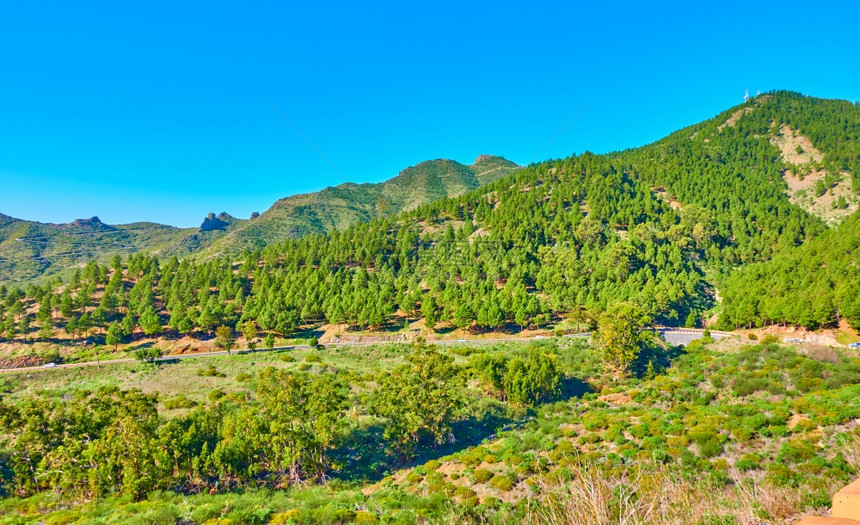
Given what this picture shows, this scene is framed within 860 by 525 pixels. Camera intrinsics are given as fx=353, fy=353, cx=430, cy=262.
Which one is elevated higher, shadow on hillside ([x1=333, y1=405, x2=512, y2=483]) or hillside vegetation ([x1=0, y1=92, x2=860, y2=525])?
hillside vegetation ([x1=0, y1=92, x2=860, y2=525])

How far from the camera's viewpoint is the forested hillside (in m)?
76.6

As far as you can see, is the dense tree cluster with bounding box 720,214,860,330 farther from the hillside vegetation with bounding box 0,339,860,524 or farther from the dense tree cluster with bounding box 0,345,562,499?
the dense tree cluster with bounding box 0,345,562,499

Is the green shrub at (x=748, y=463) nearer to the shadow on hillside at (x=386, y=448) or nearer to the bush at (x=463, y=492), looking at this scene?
the bush at (x=463, y=492)

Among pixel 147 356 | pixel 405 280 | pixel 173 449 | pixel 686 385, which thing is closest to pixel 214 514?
pixel 173 449

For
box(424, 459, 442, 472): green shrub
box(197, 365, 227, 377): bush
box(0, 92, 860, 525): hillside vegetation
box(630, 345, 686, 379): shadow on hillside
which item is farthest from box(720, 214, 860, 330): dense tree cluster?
box(197, 365, 227, 377): bush

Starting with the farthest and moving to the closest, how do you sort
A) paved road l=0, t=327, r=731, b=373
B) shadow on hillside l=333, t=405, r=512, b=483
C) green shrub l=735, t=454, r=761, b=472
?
paved road l=0, t=327, r=731, b=373, shadow on hillside l=333, t=405, r=512, b=483, green shrub l=735, t=454, r=761, b=472

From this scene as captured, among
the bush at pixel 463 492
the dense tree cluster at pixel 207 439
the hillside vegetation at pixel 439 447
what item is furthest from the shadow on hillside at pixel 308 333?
the bush at pixel 463 492

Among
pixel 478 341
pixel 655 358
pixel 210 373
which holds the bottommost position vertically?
pixel 478 341

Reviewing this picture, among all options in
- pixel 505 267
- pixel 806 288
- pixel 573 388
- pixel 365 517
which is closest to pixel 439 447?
pixel 365 517

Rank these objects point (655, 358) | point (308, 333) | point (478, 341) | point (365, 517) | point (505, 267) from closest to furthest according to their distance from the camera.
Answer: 1. point (365, 517)
2. point (655, 358)
3. point (478, 341)
4. point (308, 333)
5. point (505, 267)

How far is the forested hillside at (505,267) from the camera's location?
76.6 meters

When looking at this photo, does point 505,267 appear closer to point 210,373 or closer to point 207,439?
point 210,373

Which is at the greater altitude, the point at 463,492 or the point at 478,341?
the point at 463,492

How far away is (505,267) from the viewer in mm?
96688
